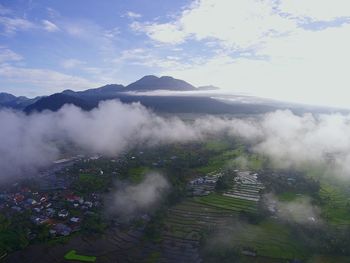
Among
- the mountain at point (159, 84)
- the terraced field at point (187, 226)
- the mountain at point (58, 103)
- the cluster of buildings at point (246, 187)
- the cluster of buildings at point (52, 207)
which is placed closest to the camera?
the terraced field at point (187, 226)

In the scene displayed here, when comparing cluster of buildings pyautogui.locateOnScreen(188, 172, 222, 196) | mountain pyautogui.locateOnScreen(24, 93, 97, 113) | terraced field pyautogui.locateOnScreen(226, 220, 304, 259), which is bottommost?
terraced field pyautogui.locateOnScreen(226, 220, 304, 259)

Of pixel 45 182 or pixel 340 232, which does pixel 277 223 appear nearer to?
pixel 340 232

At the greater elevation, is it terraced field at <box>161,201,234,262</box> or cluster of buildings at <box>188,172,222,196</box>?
cluster of buildings at <box>188,172,222,196</box>

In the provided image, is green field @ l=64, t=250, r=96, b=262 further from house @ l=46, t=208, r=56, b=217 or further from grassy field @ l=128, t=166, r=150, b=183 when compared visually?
grassy field @ l=128, t=166, r=150, b=183

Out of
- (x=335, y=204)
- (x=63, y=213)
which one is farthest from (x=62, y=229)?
(x=335, y=204)

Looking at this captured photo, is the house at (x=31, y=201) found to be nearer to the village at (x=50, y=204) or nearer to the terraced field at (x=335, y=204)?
the village at (x=50, y=204)

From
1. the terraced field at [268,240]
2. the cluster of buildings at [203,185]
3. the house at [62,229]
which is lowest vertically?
the terraced field at [268,240]

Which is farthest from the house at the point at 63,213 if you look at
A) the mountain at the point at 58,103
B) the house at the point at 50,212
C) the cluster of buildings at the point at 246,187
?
the mountain at the point at 58,103

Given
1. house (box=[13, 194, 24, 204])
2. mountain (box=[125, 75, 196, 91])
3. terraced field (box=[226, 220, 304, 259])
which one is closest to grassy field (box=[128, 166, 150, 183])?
house (box=[13, 194, 24, 204])
